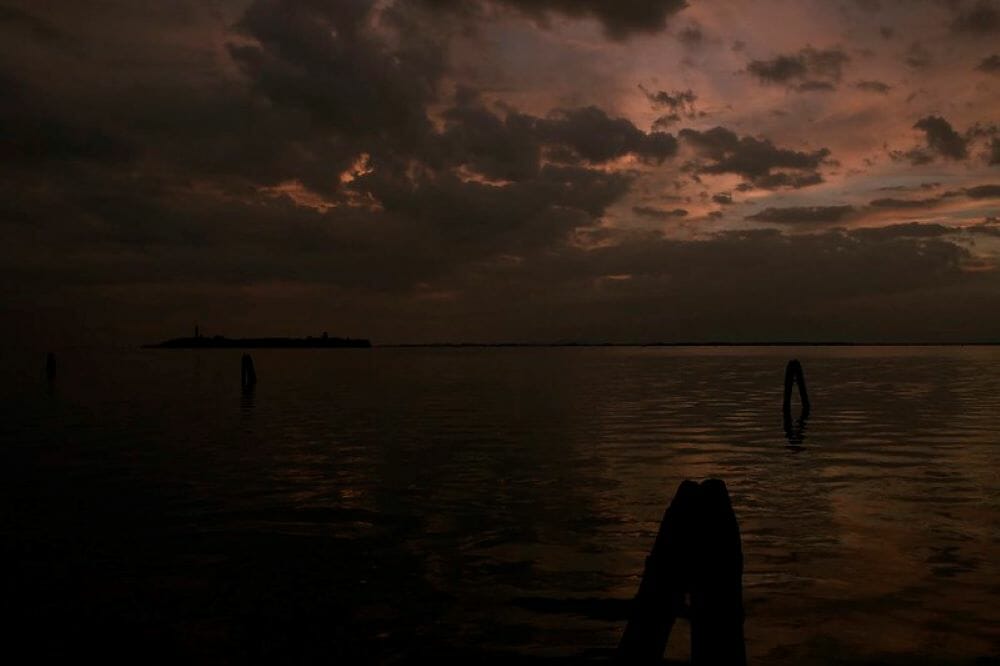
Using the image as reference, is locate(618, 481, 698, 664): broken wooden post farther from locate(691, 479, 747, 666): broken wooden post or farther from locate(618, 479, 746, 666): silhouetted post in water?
locate(691, 479, 747, 666): broken wooden post

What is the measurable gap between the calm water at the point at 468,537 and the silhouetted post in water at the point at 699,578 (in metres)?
2.86

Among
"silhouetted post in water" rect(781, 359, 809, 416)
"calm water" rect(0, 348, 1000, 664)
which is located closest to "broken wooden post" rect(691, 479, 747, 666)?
"calm water" rect(0, 348, 1000, 664)

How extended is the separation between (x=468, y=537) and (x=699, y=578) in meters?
8.36

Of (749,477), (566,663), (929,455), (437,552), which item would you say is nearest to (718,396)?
(929,455)

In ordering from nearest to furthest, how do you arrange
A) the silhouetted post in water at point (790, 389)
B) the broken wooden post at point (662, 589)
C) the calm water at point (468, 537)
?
the broken wooden post at point (662, 589)
the calm water at point (468, 537)
the silhouetted post in water at point (790, 389)

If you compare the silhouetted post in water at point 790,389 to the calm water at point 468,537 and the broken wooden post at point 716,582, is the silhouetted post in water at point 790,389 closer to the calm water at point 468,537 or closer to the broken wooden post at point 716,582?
the calm water at point 468,537

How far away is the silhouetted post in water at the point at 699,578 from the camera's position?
6.42m

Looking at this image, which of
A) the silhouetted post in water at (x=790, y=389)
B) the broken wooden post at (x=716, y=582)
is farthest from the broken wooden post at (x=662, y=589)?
the silhouetted post in water at (x=790, y=389)

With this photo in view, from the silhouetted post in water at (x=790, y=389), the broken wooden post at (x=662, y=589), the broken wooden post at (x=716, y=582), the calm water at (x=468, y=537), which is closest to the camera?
the broken wooden post at (x=662, y=589)

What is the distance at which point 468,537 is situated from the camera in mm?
14477

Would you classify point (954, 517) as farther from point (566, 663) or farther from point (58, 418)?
point (58, 418)

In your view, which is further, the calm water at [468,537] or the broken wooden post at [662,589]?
the calm water at [468,537]

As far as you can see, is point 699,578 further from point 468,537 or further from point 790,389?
point 790,389

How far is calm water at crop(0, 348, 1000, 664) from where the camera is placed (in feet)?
32.0
